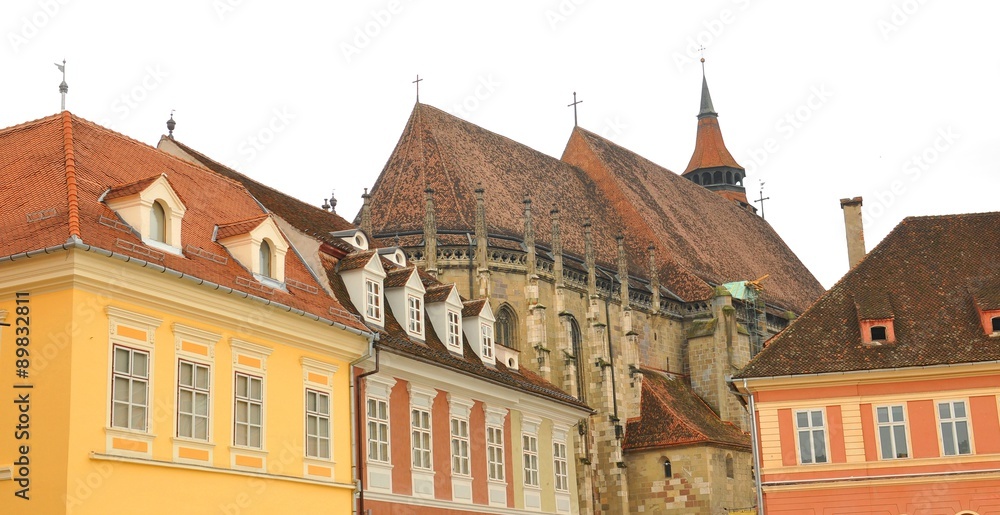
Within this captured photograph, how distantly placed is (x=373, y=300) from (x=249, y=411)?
17.8ft

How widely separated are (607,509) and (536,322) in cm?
850

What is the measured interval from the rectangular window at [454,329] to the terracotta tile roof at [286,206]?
2.98m

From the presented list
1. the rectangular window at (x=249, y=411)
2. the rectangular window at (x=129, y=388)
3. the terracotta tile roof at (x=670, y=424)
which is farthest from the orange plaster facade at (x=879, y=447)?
the terracotta tile roof at (x=670, y=424)

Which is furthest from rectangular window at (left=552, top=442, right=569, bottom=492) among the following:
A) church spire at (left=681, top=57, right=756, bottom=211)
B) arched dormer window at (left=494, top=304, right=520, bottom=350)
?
church spire at (left=681, top=57, right=756, bottom=211)

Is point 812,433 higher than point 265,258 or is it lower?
lower

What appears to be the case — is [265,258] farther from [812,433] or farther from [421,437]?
[812,433]

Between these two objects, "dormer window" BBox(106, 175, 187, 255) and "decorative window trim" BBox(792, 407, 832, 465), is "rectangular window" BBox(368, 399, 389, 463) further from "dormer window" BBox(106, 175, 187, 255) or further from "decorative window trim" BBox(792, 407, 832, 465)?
"decorative window trim" BBox(792, 407, 832, 465)

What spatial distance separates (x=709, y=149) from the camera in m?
84.4

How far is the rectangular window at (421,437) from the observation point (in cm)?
2594

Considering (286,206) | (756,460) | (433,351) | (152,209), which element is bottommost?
(756,460)

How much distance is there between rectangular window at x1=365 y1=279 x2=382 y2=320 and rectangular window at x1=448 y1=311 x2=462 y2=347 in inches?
113

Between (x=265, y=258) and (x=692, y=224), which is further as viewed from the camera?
(x=692, y=224)

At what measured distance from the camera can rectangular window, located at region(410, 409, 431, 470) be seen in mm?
25938

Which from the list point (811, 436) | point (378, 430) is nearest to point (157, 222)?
point (378, 430)
